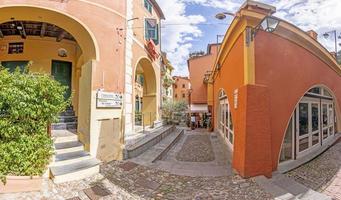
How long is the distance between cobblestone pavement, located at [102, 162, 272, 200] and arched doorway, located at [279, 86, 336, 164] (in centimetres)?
272

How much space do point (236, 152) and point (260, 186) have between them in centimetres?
145

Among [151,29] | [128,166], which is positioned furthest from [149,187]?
[151,29]

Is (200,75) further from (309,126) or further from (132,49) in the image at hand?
(309,126)

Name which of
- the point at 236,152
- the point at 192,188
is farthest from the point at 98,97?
the point at 236,152

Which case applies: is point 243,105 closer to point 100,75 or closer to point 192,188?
point 192,188

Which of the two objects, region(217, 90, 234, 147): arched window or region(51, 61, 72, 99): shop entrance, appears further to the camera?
region(217, 90, 234, 147): arched window

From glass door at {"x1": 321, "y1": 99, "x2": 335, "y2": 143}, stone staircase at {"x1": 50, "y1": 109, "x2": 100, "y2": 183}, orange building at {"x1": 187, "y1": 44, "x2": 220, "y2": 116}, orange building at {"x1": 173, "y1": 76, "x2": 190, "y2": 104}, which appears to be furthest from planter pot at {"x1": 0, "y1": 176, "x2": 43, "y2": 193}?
orange building at {"x1": 173, "y1": 76, "x2": 190, "y2": 104}

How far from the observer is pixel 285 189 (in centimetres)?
613

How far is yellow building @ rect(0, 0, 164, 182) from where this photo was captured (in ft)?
26.1

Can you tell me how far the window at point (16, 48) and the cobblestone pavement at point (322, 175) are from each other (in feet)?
41.3

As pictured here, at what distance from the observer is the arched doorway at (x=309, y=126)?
8656mm

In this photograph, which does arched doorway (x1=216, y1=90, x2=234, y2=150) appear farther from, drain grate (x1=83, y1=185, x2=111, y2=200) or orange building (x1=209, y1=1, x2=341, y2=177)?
drain grate (x1=83, y1=185, x2=111, y2=200)

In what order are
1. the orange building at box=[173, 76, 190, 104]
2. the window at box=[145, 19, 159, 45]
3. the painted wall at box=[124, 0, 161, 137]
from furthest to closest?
the orange building at box=[173, 76, 190, 104] < the window at box=[145, 19, 159, 45] < the painted wall at box=[124, 0, 161, 137]

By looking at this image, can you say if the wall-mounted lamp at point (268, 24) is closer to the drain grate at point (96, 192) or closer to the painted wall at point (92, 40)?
the painted wall at point (92, 40)
